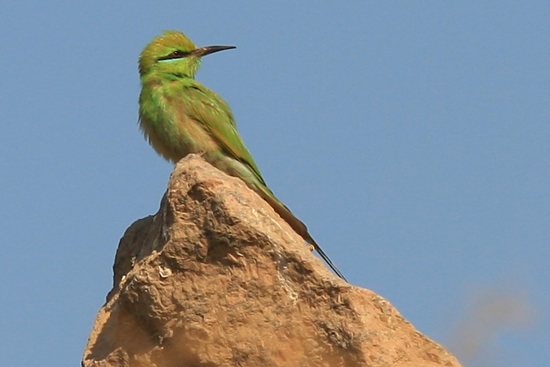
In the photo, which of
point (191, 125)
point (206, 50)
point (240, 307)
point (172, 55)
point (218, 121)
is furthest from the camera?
point (206, 50)

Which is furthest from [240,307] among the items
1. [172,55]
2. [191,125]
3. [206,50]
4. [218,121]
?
[206,50]

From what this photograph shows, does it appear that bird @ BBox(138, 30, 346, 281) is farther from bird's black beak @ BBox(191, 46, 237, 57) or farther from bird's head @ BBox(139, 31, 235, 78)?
bird's black beak @ BBox(191, 46, 237, 57)

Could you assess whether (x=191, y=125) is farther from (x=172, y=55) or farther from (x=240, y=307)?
(x=240, y=307)

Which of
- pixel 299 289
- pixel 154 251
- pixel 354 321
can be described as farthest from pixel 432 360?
pixel 154 251

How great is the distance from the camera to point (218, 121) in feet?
19.8

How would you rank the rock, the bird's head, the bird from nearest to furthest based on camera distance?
1. the rock
2. the bird
3. the bird's head

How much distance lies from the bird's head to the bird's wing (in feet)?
1.23

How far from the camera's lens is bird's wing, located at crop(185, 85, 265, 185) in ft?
19.5

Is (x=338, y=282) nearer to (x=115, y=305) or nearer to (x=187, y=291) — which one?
(x=187, y=291)

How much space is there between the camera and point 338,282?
142 inches

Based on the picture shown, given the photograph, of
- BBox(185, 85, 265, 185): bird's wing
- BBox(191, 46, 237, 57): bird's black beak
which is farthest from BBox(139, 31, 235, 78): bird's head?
BBox(185, 85, 265, 185): bird's wing

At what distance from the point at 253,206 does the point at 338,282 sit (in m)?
0.50

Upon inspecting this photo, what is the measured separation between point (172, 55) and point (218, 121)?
81 cm

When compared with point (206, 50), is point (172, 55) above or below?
below
